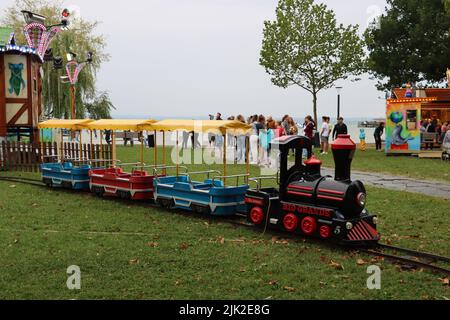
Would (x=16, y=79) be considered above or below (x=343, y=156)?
above

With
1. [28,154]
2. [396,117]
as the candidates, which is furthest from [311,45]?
[28,154]

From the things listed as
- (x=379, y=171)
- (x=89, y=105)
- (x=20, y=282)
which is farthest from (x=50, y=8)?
(x=20, y=282)

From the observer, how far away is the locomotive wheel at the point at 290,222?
30.7 ft

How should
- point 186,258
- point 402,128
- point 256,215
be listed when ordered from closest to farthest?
point 186,258 → point 256,215 → point 402,128

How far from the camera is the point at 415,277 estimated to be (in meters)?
7.17

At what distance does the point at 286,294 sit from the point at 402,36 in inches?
1689

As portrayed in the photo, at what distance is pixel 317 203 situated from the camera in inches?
358

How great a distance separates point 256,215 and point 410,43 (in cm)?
3836

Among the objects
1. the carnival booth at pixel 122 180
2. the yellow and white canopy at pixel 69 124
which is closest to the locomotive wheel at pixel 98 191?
the carnival booth at pixel 122 180

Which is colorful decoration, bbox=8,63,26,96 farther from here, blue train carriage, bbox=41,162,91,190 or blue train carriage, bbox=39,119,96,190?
blue train carriage, bbox=41,162,91,190

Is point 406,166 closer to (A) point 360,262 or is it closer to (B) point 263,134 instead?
(B) point 263,134
